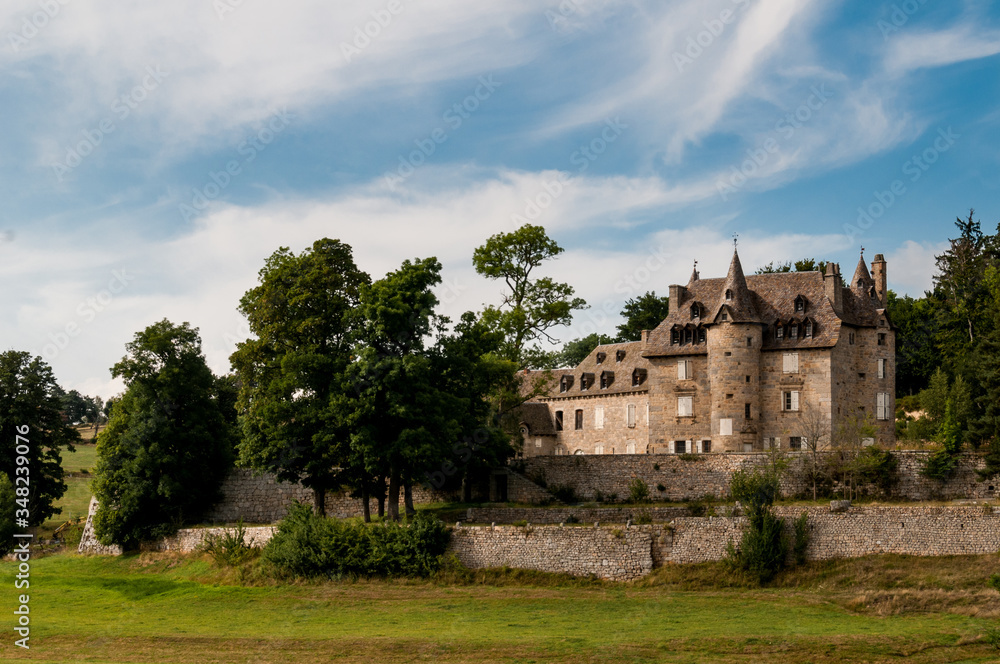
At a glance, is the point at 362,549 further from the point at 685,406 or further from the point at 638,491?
the point at 685,406

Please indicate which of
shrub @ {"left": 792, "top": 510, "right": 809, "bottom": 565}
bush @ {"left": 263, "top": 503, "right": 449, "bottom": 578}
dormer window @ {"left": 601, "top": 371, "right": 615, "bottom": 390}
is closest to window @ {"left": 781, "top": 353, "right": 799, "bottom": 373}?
dormer window @ {"left": 601, "top": 371, "right": 615, "bottom": 390}

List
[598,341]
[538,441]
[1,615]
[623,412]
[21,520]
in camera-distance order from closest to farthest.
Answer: [1,615]
[21,520]
[623,412]
[538,441]
[598,341]

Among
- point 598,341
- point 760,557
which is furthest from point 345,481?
point 598,341

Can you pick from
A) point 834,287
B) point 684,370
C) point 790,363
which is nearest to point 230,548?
point 684,370

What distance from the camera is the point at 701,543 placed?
40000 mm

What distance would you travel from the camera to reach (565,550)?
40.3 m

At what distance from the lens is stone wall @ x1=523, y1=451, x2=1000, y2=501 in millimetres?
46812

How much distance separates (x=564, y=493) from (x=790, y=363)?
14502mm

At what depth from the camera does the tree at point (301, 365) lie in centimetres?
4419

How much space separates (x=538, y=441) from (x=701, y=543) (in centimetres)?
3062

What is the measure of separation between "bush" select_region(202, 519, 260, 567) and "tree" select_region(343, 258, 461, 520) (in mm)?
6326

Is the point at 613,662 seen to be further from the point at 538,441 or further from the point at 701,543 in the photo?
the point at 538,441

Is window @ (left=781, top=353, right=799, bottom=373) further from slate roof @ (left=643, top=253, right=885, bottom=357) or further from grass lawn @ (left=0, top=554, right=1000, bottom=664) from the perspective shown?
grass lawn @ (left=0, top=554, right=1000, bottom=664)

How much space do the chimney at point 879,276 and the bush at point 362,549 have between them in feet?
97.8
